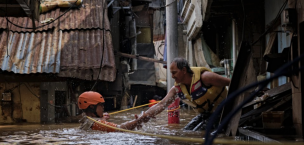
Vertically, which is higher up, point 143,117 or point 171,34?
point 171,34

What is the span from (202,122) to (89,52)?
5.84 meters

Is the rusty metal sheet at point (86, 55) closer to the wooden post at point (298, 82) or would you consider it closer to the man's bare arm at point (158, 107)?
the man's bare arm at point (158, 107)

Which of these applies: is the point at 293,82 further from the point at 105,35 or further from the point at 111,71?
the point at 105,35

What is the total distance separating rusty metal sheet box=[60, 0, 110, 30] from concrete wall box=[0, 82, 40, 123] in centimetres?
261

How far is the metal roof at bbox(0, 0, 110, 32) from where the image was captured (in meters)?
13.2

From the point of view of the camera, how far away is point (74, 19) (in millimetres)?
13789

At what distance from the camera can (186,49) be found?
21.2 metres

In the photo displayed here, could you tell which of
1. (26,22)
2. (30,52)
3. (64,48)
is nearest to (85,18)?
(64,48)

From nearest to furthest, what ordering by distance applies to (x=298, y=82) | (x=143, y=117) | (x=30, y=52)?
(x=298, y=82)
(x=143, y=117)
(x=30, y=52)

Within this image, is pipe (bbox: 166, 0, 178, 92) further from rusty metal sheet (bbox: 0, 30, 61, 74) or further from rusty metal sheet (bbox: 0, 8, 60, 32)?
rusty metal sheet (bbox: 0, 8, 60, 32)

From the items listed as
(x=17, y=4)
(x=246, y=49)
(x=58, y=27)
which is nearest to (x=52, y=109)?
(x=58, y=27)

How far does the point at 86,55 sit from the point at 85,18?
2142 millimetres

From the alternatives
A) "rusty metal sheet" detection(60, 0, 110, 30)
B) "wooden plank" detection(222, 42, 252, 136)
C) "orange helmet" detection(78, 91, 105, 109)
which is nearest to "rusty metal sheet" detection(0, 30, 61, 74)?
"rusty metal sheet" detection(60, 0, 110, 30)

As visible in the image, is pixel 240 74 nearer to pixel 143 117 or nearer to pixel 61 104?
pixel 143 117
